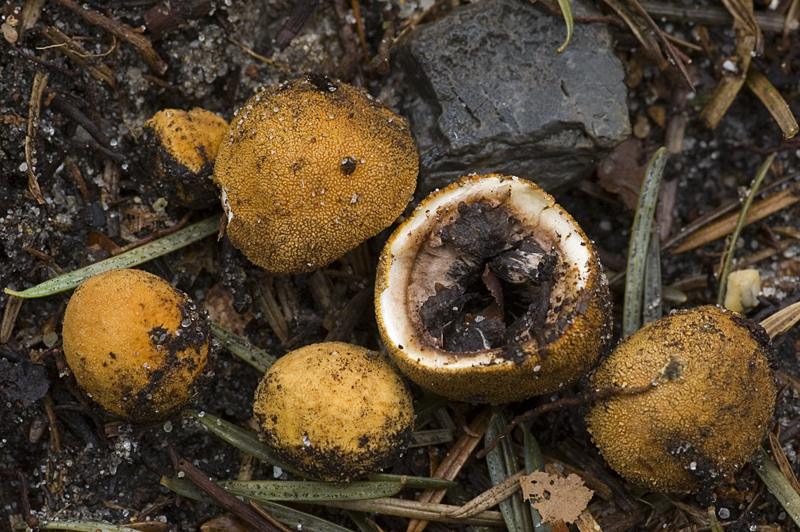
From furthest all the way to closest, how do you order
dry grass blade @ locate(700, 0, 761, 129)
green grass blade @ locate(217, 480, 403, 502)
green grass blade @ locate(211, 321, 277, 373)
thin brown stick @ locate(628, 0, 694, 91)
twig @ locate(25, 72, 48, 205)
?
dry grass blade @ locate(700, 0, 761, 129) < thin brown stick @ locate(628, 0, 694, 91) < green grass blade @ locate(211, 321, 277, 373) < twig @ locate(25, 72, 48, 205) < green grass blade @ locate(217, 480, 403, 502)

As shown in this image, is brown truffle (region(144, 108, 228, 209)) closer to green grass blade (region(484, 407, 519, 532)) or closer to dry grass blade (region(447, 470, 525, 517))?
green grass blade (region(484, 407, 519, 532))

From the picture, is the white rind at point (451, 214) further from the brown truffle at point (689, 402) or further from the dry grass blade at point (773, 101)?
the dry grass blade at point (773, 101)

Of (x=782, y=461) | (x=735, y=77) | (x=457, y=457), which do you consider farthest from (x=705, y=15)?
(x=457, y=457)

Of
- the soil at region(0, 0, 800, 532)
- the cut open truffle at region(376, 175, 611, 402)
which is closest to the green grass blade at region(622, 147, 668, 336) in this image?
the soil at region(0, 0, 800, 532)

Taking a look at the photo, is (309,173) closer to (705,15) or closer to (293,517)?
(293,517)

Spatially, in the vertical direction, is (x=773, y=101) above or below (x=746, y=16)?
below

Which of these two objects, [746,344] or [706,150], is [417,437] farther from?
[706,150]
